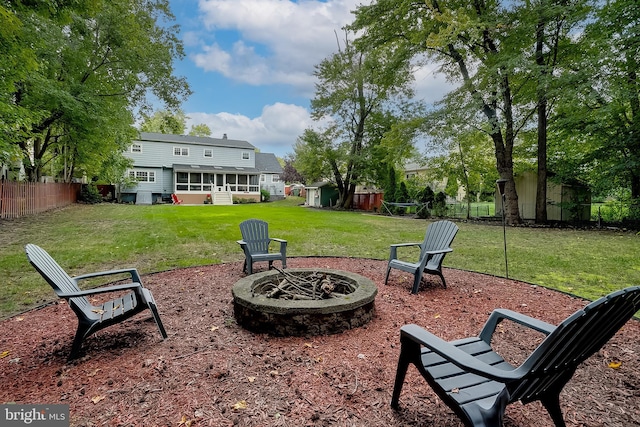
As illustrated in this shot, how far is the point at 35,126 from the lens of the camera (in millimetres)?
13844

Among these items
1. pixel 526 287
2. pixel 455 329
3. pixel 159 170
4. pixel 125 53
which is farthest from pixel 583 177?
pixel 159 170

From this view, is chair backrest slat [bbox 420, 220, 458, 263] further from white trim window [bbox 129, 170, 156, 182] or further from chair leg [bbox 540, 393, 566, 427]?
white trim window [bbox 129, 170, 156, 182]

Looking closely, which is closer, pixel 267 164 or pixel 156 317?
pixel 156 317

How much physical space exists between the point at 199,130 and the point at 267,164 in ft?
61.4

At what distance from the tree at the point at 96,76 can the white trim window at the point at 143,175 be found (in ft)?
39.9

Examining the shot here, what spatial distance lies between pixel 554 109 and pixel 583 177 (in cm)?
320

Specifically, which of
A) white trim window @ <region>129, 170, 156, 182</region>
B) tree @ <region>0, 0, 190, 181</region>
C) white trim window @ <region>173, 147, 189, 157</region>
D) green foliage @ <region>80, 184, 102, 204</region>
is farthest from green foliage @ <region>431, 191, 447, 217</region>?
white trim window @ <region>129, 170, 156, 182</region>

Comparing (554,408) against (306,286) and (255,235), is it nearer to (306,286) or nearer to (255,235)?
(306,286)

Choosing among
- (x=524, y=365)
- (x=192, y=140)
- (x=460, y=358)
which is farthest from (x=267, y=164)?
(x=524, y=365)

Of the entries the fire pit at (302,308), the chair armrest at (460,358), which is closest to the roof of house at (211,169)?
the fire pit at (302,308)

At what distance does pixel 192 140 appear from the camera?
1238 inches

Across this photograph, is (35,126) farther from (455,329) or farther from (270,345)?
(455,329)

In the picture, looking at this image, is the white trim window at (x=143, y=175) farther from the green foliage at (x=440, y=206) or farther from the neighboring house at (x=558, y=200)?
the neighboring house at (x=558, y=200)

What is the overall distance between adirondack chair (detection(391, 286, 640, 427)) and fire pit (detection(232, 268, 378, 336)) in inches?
43.8
